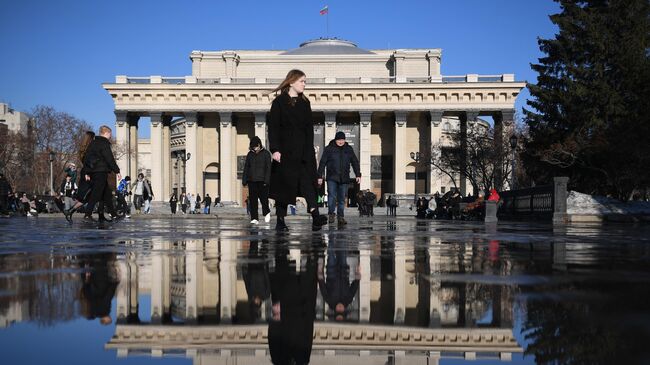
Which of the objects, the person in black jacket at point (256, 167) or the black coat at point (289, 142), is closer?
the black coat at point (289, 142)

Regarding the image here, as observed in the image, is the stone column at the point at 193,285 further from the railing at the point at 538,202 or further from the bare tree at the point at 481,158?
the bare tree at the point at 481,158

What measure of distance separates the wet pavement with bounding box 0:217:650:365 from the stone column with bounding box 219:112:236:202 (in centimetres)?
6374

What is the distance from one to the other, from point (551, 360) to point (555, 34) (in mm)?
39071

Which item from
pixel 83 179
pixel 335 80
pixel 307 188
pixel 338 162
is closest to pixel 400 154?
pixel 335 80

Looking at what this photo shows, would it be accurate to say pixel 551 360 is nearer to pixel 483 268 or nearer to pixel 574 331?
pixel 574 331

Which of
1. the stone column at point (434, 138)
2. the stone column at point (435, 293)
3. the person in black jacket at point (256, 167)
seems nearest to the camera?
the stone column at point (435, 293)

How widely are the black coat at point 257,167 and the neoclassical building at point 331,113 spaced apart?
2046 inches

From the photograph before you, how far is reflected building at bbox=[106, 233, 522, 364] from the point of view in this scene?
2162 millimetres

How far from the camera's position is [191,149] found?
68438 mm

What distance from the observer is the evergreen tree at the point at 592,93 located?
30.6m

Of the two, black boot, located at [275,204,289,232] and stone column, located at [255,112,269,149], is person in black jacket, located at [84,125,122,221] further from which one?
stone column, located at [255,112,269,149]

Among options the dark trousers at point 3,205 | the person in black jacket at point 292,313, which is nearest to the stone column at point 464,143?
the dark trousers at point 3,205

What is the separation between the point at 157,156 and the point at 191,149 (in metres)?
3.46

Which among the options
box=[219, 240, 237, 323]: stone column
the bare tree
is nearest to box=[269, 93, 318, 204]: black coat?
box=[219, 240, 237, 323]: stone column
